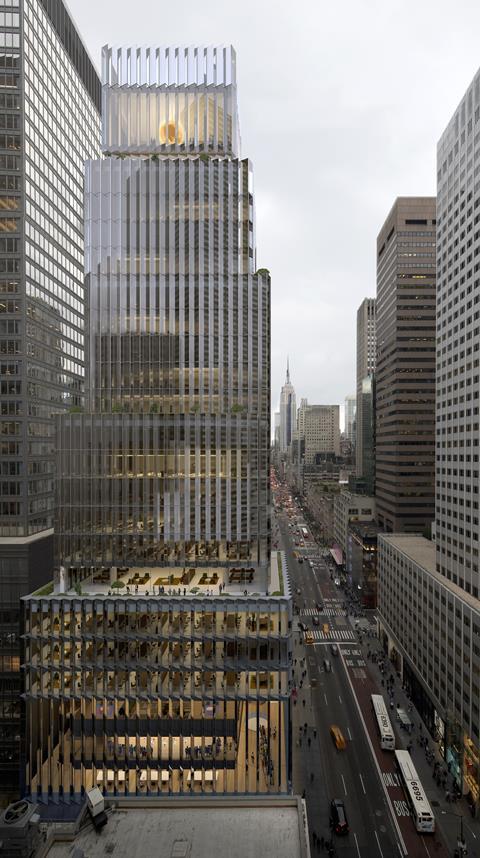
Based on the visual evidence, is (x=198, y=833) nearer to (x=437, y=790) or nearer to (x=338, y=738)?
(x=437, y=790)

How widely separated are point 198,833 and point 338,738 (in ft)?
161

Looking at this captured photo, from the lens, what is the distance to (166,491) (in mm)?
65438

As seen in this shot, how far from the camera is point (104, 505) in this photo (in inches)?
2601

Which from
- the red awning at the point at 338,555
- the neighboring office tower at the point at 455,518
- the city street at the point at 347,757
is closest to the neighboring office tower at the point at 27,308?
the city street at the point at 347,757

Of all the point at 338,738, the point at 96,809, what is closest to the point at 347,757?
the point at 338,738

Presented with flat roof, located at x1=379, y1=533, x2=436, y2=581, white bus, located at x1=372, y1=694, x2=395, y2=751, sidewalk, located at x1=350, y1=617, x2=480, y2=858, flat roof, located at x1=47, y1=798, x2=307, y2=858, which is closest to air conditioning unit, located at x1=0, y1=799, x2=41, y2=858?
flat roof, located at x1=47, y1=798, x2=307, y2=858

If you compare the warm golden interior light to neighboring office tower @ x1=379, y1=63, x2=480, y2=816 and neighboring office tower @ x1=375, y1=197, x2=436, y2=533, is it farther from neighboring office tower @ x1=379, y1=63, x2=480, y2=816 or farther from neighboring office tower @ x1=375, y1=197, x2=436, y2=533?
neighboring office tower @ x1=375, y1=197, x2=436, y2=533

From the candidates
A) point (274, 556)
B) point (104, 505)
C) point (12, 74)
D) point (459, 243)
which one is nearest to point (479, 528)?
point (274, 556)

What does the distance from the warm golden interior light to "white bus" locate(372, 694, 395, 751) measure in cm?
8821

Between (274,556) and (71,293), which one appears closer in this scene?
(274,556)

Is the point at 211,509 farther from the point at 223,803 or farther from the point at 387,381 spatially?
the point at 387,381

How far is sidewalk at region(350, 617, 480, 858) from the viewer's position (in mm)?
56906

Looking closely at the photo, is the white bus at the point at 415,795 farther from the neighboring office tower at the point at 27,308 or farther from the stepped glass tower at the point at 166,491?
the neighboring office tower at the point at 27,308

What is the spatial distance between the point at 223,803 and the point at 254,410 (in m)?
44.7
